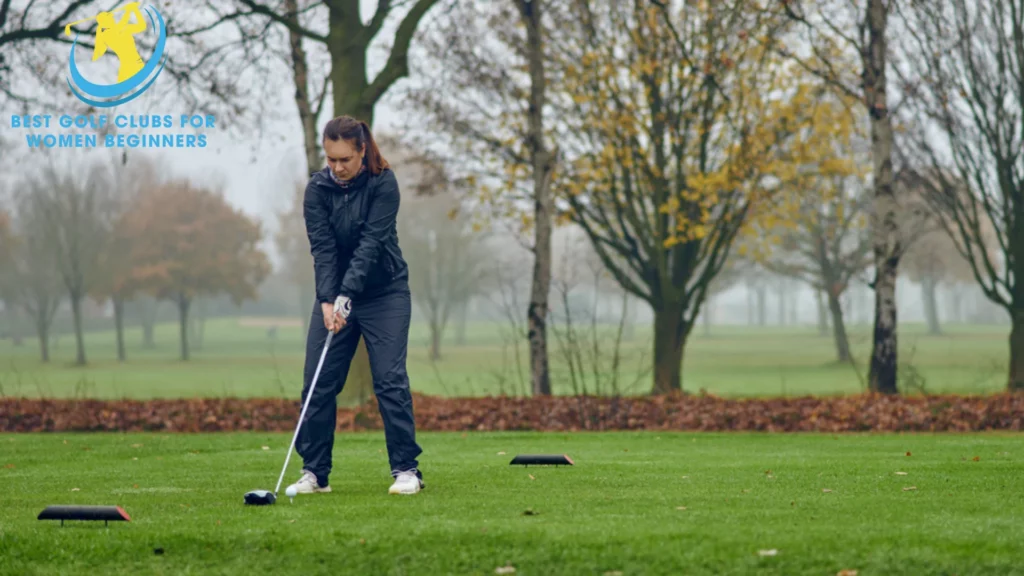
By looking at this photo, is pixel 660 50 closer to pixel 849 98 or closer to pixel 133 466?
pixel 849 98

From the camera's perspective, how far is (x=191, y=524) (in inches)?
233

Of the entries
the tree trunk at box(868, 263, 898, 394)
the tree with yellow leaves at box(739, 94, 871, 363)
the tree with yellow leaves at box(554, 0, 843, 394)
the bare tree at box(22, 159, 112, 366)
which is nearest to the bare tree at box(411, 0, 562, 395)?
the tree with yellow leaves at box(554, 0, 843, 394)

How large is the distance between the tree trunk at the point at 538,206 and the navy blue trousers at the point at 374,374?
10.7m

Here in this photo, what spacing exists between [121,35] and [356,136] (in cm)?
1176

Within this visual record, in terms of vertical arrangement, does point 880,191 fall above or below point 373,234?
above

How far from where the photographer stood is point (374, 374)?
7.25m

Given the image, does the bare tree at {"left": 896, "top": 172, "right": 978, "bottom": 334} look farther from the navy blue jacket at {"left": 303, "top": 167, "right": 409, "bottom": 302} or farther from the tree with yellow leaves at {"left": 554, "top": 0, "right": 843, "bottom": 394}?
the navy blue jacket at {"left": 303, "top": 167, "right": 409, "bottom": 302}

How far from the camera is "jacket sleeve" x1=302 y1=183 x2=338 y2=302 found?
6.99 m

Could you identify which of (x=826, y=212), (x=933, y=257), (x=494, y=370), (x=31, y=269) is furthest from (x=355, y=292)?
(x=31, y=269)

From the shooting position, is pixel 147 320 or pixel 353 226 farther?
pixel 147 320

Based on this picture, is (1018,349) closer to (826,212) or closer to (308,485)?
(308,485)

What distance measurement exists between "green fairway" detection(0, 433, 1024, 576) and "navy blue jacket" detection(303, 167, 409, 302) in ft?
4.19

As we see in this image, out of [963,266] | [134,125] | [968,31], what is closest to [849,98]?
[968,31]

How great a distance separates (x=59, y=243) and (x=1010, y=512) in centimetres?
4662
